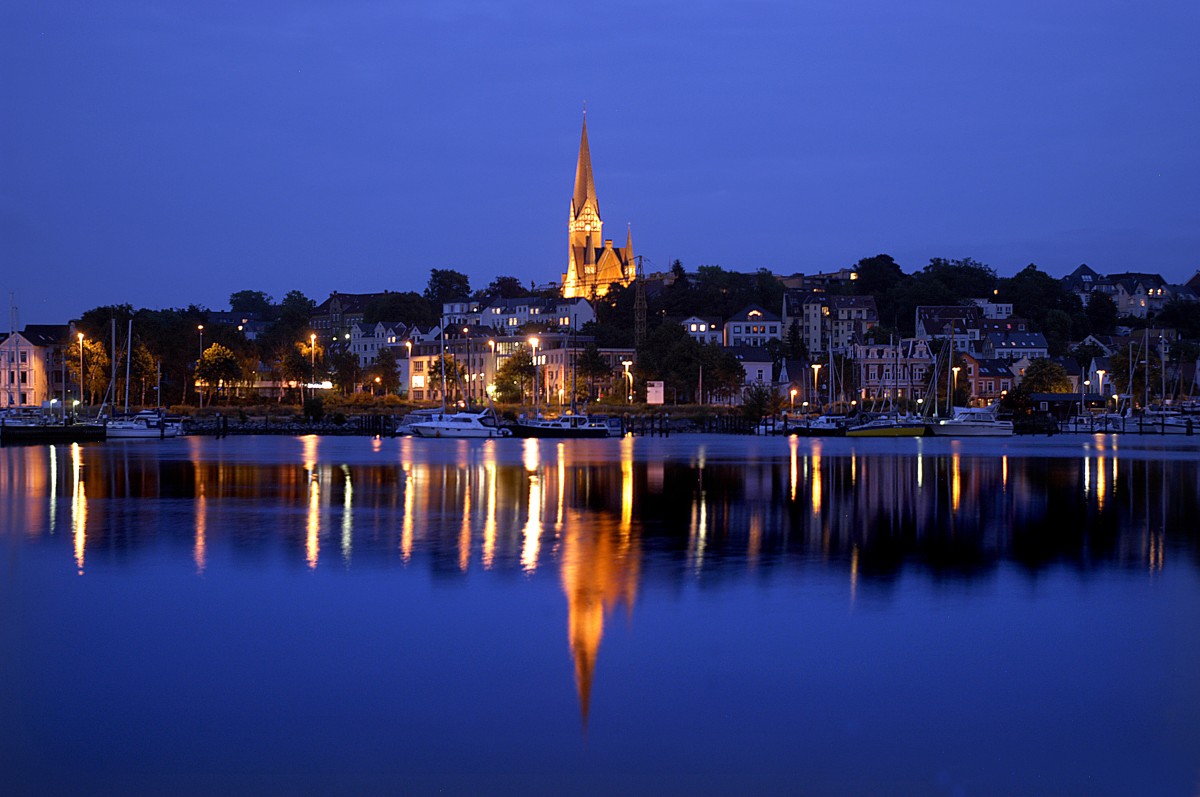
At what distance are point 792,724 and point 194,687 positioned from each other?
6896 mm

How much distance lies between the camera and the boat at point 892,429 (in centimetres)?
10569

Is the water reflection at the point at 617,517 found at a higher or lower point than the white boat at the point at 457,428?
lower

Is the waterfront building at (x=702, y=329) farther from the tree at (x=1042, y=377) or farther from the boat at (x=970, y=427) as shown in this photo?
the boat at (x=970, y=427)

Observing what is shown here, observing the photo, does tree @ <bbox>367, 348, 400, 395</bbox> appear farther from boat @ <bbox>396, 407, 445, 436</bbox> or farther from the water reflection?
the water reflection

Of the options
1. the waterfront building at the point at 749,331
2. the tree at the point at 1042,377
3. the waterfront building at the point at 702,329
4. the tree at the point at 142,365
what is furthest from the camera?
the waterfront building at the point at 749,331

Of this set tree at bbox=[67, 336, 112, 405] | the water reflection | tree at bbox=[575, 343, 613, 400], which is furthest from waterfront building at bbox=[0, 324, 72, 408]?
the water reflection

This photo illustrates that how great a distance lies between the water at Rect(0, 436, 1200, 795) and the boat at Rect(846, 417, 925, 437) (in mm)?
69155

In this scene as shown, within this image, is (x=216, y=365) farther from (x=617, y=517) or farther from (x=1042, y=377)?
(x=617, y=517)

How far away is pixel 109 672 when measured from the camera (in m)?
16.0

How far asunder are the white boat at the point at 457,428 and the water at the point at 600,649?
6429cm

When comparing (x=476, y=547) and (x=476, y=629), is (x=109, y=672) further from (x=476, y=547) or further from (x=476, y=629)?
(x=476, y=547)

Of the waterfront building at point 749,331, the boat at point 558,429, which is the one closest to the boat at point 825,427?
the boat at point 558,429

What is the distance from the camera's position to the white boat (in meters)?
101

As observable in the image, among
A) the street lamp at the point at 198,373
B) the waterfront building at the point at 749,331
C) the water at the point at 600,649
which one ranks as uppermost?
the waterfront building at the point at 749,331
